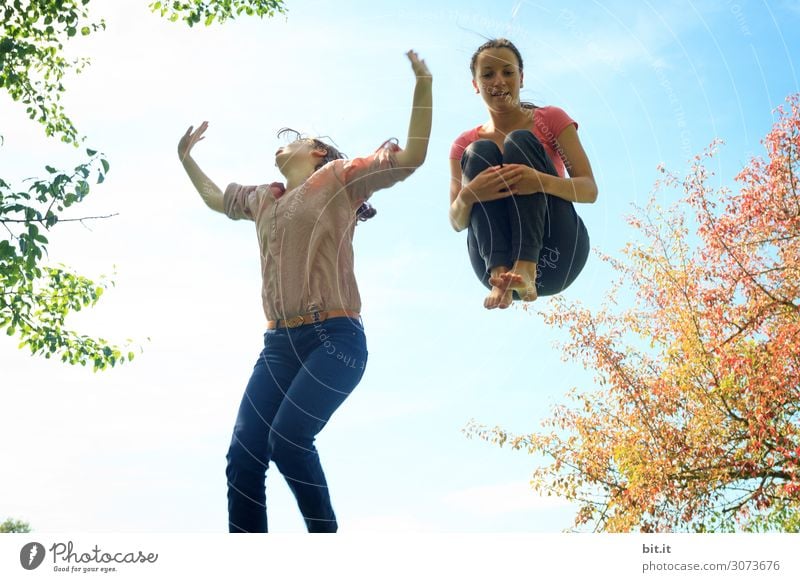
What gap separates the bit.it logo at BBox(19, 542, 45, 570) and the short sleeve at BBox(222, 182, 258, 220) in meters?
1.32

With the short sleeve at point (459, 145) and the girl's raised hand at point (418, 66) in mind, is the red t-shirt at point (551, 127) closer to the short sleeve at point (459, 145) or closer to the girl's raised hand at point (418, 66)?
the short sleeve at point (459, 145)

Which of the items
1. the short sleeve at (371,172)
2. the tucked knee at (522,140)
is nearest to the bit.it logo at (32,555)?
the short sleeve at (371,172)

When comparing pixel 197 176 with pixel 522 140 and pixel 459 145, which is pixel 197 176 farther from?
pixel 522 140

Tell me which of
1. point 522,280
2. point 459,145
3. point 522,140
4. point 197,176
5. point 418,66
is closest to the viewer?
point 418,66

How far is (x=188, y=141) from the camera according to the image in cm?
313

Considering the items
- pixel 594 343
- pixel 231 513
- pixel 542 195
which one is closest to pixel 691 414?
pixel 594 343

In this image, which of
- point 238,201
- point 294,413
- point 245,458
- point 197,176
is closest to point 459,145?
point 238,201

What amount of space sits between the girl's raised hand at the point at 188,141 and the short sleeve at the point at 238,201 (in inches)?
9.1

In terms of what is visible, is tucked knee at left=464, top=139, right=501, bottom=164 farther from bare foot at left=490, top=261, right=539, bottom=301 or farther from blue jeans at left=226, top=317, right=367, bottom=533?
blue jeans at left=226, top=317, right=367, bottom=533

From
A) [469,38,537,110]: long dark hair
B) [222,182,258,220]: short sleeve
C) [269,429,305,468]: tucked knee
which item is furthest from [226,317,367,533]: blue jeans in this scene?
[469,38,537,110]: long dark hair

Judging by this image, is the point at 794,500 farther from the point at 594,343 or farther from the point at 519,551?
the point at 519,551

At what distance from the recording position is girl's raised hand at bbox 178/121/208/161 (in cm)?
311

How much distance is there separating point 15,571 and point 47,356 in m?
2.61

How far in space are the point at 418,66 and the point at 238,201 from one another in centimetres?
96
